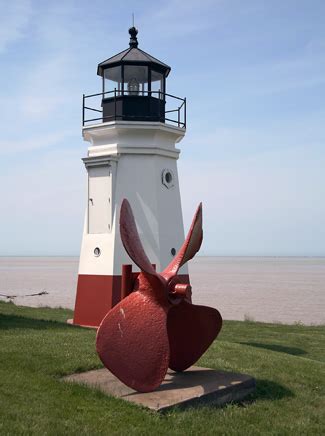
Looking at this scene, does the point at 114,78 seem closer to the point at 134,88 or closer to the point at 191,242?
the point at 134,88

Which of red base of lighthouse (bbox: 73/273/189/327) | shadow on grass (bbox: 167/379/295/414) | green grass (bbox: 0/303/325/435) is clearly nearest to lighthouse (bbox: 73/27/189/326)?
red base of lighthouse (bbox: 73/273/189/327)

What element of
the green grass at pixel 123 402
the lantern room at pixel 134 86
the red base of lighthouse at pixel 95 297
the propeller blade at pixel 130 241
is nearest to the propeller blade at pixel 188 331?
the propeller blade at pixel 130 241

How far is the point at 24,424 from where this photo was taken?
5.88 m

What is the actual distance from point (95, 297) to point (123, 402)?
324 inches

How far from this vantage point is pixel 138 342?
7148 millimetres

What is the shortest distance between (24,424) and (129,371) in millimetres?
1565

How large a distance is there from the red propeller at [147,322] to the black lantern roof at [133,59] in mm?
8642

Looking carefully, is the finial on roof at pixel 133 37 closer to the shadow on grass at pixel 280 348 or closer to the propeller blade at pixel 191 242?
the shadow on grass at pixel 280 348

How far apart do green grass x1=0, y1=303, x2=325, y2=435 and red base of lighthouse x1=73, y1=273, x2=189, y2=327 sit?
385 cm

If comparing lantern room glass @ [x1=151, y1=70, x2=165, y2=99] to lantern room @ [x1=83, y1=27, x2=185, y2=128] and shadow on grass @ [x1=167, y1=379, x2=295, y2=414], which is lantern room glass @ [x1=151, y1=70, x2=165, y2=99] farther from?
shadow on grass @ [x1=167, y1=379, x2=295, y2=414]

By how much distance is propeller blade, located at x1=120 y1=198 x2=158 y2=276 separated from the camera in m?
7.27

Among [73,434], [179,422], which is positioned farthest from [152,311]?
[73,434]

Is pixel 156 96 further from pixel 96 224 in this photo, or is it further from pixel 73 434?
pixel 73 434

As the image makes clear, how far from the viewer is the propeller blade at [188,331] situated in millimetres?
7898
